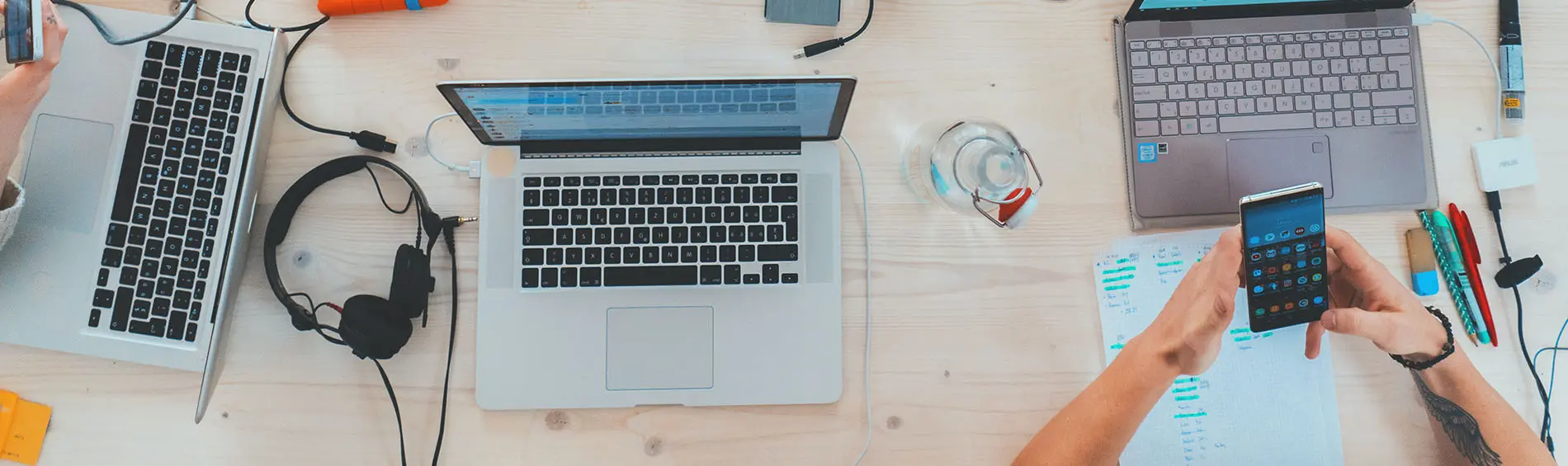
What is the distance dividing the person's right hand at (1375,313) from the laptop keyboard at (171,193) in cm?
116

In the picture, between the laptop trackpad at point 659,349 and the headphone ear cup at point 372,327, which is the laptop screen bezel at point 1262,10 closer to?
the laptop trackpad at point 659,349

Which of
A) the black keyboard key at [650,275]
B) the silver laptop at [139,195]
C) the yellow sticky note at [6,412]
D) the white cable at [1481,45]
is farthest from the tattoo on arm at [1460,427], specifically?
the yellow sticky note at [6,412]

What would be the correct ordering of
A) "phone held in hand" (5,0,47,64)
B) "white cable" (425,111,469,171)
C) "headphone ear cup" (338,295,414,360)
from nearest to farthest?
"phone held in hand" (5,0,47,64)
"headphone ear cup" (338,295,414,360)
"white cable" (425,111,469,171)

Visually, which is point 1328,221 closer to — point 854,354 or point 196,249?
point 854,354

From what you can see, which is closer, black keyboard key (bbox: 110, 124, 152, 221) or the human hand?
the human hand

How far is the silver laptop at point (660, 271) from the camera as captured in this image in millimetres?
902

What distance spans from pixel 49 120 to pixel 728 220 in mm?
733

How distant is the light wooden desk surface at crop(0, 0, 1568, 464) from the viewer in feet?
3.01

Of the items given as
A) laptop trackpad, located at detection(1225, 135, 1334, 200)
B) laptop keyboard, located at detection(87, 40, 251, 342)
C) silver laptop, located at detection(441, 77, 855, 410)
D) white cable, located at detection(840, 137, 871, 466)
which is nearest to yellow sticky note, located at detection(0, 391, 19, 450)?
laptop keyboard, located at detection(87, 40, 251, 342)

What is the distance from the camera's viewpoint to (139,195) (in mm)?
879

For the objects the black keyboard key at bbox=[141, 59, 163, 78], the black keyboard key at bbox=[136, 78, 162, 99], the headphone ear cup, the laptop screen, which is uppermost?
the black keyboard key at bbox=[141, 59, 163, 78]

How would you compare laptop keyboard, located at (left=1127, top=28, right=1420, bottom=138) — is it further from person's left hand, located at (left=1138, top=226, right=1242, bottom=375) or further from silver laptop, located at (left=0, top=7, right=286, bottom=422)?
silver laptop, located at (left=0, top=7, right=286, bottom=422)

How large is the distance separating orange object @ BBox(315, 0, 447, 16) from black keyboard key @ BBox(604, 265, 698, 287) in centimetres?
39

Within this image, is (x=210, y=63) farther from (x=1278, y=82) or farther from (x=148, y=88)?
(x=1278, y=82)
